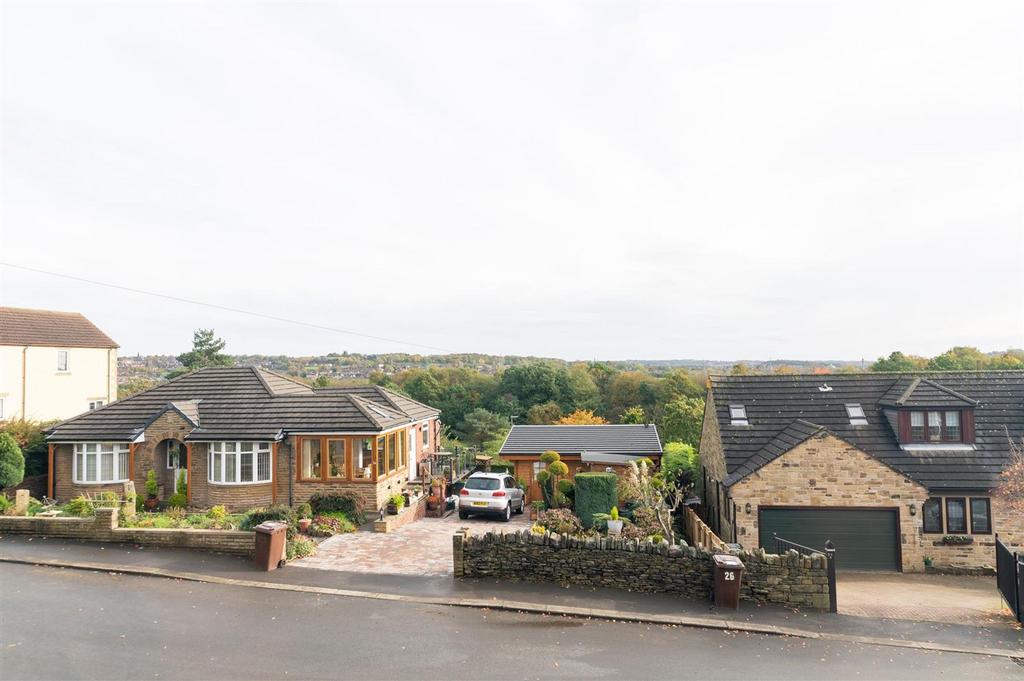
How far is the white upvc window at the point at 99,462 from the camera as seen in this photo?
2167cm

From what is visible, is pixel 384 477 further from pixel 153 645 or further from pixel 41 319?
pixel 41 319

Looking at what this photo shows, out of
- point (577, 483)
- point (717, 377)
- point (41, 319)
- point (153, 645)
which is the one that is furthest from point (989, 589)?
point (41, 319)

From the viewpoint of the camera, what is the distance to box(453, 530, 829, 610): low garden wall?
12766 mm

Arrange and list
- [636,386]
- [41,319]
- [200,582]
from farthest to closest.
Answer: [636,386] → [41,319] → [200,582]

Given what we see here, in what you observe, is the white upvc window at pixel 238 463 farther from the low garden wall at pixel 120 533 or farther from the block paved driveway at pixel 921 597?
the block paved driveway at pixel 921 597

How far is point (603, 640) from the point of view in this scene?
10648mm

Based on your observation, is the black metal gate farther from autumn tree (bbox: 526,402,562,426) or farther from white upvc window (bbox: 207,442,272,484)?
autumn tree (bbox: 526,402,562,426)

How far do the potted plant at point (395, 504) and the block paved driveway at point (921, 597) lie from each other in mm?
12855

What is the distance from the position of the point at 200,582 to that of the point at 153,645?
3.46 metres

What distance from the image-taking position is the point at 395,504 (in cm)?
1977

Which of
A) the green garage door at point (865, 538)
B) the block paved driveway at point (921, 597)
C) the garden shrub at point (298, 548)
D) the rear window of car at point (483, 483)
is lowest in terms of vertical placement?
the block paved driveway at point (921, 597)

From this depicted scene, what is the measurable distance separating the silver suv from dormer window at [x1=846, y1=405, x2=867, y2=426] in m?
12.3

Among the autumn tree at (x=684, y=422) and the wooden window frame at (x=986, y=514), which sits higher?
the autumn tree at (x=684, y=422)

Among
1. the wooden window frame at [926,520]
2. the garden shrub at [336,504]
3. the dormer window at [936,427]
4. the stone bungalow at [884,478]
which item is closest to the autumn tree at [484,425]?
the garden shrub at [336,504]
